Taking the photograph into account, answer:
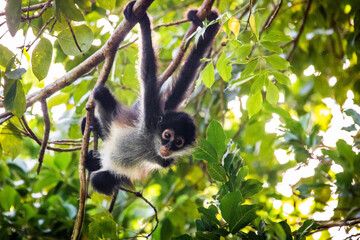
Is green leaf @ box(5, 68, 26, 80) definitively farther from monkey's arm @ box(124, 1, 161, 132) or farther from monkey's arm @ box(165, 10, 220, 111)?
monkey's arm @ box(165, 10, 220, 111)

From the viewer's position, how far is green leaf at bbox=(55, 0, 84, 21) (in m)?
1.99

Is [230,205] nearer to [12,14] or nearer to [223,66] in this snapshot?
[223,66]

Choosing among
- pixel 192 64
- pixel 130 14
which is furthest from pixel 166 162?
pixel 130 14

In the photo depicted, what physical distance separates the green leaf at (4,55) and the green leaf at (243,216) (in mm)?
1600

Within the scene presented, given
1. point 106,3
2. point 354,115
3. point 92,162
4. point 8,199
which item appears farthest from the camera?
point 92,162

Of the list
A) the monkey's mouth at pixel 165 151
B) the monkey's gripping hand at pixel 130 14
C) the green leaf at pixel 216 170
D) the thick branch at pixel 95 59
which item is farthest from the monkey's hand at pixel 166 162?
the green leaf at pixel 216 170

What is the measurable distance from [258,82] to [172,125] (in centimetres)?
165

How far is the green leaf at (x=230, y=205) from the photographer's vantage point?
199cm

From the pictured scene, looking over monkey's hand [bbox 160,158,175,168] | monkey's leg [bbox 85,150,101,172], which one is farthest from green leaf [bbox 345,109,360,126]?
monkey's leg [bbox 85,150,101,172]

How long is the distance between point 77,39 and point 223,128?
5.30 ft

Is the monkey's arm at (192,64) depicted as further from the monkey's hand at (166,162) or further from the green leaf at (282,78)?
the green leaf at (282,78)

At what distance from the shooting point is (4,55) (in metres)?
2.18

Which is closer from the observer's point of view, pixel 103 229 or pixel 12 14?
pixel 12 14

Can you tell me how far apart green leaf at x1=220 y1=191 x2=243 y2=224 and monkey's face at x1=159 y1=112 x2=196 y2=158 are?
71.2 inches
